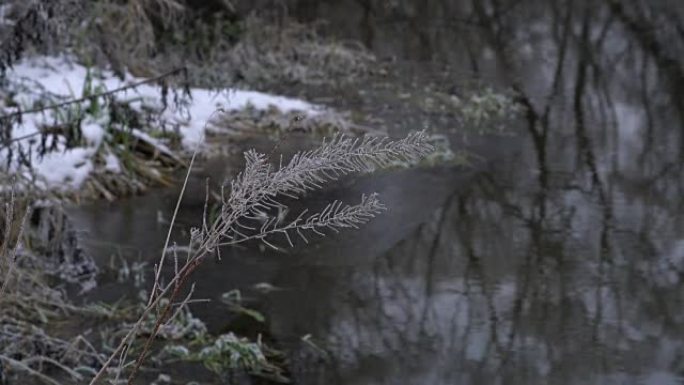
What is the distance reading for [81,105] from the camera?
32.8 ft

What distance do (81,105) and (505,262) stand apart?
3984mm

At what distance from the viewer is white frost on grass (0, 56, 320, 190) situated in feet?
30.2

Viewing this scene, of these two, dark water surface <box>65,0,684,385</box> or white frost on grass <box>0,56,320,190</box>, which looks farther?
white frost on grass <box>0,56,320,190</box>

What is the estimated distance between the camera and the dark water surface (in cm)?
633

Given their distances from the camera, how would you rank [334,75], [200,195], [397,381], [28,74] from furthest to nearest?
[334,75] < [28,74] < [200,195] < [397,381]

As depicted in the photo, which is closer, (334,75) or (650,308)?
(650,308)

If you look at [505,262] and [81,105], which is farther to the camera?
[81,105]

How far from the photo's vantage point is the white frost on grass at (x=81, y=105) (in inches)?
362

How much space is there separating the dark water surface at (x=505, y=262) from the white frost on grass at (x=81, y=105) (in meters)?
0.48

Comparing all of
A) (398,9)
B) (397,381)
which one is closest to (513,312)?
(397,381)

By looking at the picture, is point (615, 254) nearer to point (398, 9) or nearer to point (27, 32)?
point (27, 32)

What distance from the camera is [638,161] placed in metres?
10.2

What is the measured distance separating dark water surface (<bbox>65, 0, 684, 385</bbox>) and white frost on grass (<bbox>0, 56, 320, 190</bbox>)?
0.48m

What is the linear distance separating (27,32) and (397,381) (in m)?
2.48
